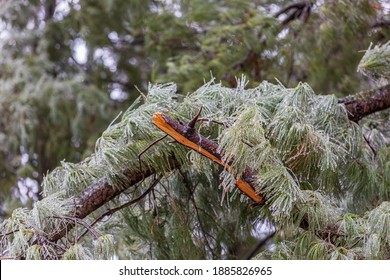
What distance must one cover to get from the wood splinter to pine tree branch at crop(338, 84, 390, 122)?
65 cm

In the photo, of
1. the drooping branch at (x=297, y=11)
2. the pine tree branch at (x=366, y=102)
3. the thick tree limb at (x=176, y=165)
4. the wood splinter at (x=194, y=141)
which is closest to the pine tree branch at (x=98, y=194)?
the thick tree limb at (x=176, y=165)

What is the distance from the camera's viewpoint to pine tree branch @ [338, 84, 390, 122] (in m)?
2.36

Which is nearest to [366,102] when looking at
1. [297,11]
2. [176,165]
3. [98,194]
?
[176,165]

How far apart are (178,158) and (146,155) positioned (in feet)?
0.33

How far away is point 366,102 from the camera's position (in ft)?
7.86

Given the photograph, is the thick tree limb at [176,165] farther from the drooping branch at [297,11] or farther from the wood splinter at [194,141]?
the drooping branch at [297,11]

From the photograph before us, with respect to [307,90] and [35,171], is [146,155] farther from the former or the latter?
[35,171]

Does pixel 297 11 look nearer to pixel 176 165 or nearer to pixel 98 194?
pixel 176 165

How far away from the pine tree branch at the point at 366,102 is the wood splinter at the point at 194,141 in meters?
0.65

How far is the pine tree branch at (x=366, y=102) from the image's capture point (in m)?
2.36

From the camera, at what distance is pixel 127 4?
4602mm

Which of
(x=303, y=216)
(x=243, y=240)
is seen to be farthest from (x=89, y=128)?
(x=303, y=216)

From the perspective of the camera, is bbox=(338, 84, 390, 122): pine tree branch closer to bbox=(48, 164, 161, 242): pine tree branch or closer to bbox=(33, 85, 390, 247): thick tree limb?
bbox=(33, 85, 390, 247): thick tree limb

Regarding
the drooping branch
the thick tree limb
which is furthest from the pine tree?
the drooping branch
